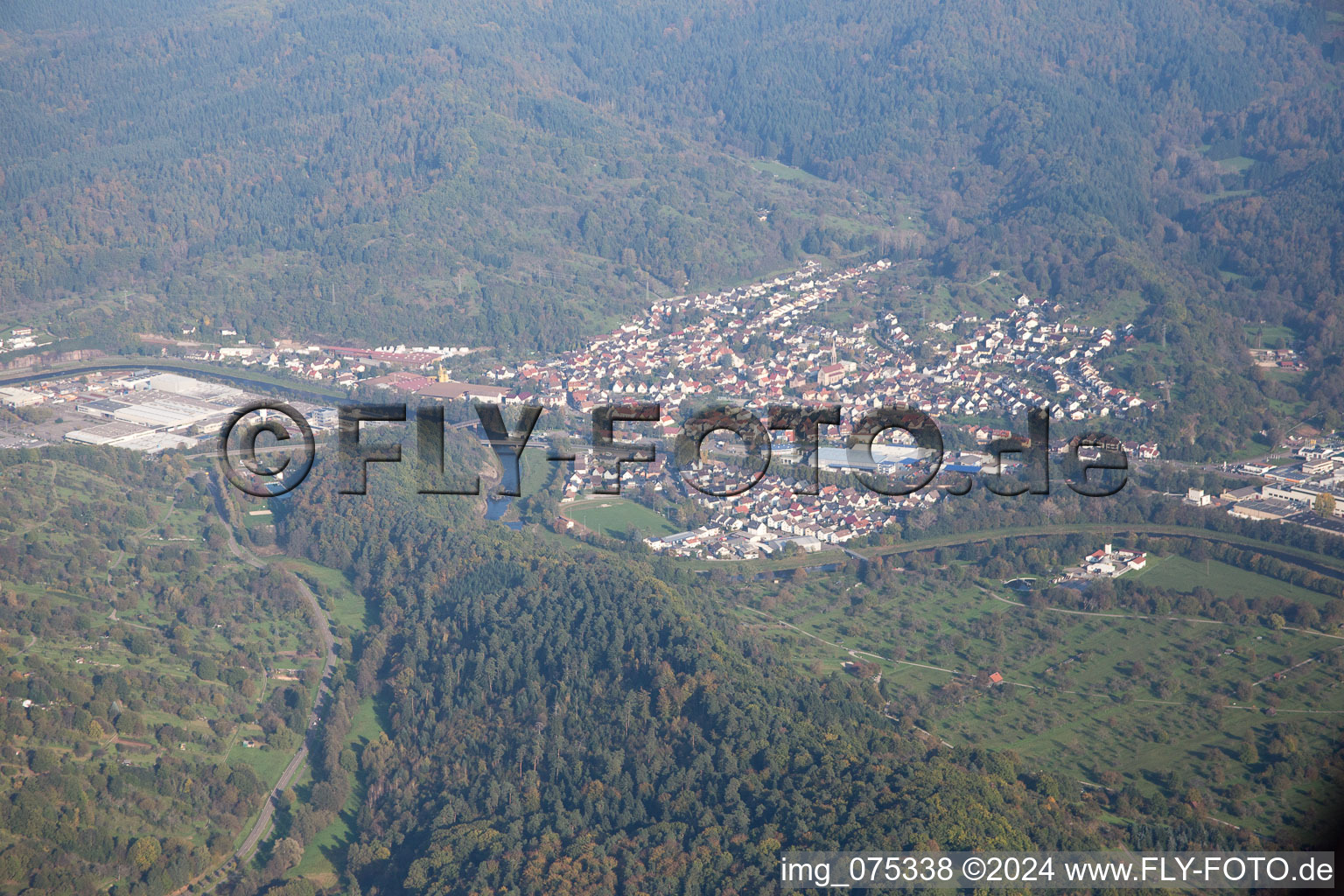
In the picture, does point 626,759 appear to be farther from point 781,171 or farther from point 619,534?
point 781,171

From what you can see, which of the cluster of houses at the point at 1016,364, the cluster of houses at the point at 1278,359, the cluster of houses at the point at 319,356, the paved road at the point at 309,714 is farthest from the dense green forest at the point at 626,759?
the cluster of houses at the point at 1278,359

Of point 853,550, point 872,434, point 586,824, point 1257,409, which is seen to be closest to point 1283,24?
point 1257,409

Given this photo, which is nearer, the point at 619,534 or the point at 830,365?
the point at 619,534

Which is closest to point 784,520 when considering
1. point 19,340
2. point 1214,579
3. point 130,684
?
point 1214,579

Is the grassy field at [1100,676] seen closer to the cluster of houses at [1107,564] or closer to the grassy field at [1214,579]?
the grassy field at [1214,579]

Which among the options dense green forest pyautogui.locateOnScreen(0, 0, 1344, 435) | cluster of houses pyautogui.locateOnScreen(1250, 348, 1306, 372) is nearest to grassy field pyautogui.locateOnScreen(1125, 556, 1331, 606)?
dense green forest pyautogui.locateOnScreen(0, 0, 1344, 435)

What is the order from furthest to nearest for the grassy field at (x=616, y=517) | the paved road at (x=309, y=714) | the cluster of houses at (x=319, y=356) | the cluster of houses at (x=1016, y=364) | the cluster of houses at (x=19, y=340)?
the cluster of houses at (x=19, y=340), the cluster of houses at (x=319, y=356), the cluster of houses at (x=1016, y=364), the grassy field at (x=616, y=517), the paved road at (x=309, y=714)

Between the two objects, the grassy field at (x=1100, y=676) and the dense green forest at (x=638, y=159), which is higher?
the dense green forest at (x=638, y=159)
